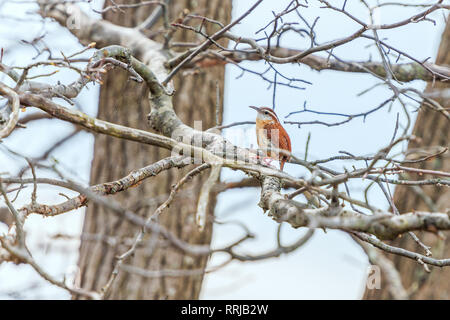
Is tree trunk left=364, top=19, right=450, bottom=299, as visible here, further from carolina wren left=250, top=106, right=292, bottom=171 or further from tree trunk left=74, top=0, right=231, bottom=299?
tree trunk left=74, top=0, right=231, bottom=299

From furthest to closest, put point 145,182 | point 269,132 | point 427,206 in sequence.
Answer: point 427,206 < point 145,182 < point 269,132

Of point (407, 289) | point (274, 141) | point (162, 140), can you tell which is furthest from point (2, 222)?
point (407, 289)

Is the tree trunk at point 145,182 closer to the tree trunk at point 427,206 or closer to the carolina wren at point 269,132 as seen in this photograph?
the carolina wren at point 269,132

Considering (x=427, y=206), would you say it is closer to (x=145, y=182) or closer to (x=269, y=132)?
(x=269, y=132)

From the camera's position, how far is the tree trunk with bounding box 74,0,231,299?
575cm

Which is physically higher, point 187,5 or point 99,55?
point 187,5

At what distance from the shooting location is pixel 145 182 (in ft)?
Answer: 19.4

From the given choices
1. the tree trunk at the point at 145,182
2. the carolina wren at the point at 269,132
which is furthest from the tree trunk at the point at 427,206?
the tree trunk at the point at 145,182

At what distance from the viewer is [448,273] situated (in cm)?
615

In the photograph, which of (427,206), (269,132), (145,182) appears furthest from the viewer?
(427,206)

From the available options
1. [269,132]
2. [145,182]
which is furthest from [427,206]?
[145,182]
